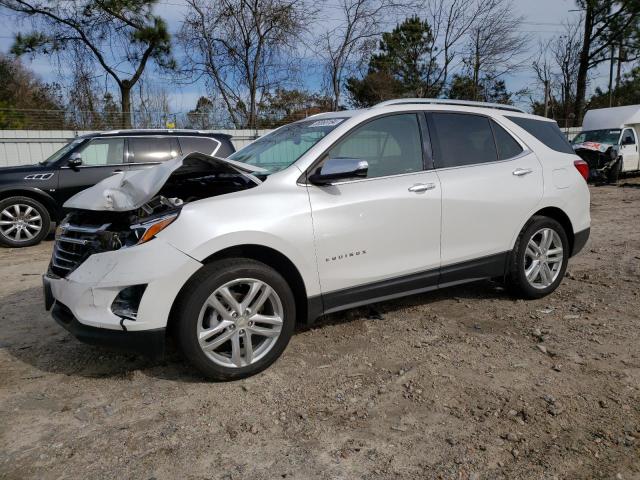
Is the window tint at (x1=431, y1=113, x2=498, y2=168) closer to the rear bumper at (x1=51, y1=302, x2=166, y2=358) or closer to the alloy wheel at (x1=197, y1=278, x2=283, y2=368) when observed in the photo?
the alloy wheel at (x1=197, y1=278, x2=283, y2=368)

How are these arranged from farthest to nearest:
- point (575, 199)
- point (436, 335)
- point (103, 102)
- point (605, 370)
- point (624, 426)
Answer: point (103, 102) → point (575, 199) → point (436, 335) → point (605, 370) → point (624, 426)

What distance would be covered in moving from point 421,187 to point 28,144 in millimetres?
14520

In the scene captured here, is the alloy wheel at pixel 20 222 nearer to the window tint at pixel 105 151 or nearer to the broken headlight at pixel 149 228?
the window tint at pixel 105 151

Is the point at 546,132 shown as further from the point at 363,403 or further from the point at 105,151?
the point at 105,151

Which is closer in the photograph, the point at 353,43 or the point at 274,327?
the point at 274,327

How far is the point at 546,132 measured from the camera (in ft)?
15.2

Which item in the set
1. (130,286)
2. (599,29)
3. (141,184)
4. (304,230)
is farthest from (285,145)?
(599,29)

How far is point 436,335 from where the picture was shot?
149 inches

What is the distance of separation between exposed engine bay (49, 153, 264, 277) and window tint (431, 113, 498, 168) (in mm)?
1528

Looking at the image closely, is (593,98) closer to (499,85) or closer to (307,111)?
(499,85)

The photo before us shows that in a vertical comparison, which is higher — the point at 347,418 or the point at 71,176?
the point at 71,176

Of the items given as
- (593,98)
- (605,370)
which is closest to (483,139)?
(605,370)

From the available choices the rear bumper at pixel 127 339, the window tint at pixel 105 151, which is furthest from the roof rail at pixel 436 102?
the window tint at pixel 105 151

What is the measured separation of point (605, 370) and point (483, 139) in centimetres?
205
